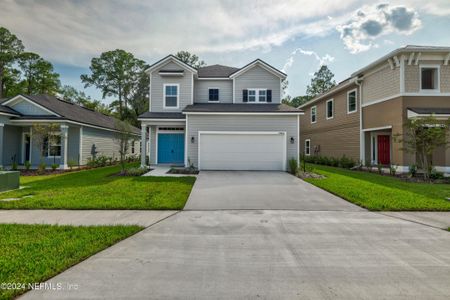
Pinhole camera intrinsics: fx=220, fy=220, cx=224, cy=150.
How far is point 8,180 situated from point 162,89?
984cm

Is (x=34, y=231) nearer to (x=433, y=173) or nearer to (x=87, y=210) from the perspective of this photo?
(x=87, y=210)

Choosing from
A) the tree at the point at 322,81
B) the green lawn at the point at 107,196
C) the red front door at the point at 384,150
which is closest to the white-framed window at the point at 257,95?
the red front door at the point at 384,150

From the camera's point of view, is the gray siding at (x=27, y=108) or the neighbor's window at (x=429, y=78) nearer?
the neighbor's window at (x=429, y=78)

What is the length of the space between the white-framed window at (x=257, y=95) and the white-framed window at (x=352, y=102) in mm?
6416

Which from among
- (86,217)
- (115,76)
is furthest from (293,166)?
(115,76)

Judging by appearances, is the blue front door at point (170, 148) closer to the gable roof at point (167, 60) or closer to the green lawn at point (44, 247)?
the gable roof at point (167, 60)

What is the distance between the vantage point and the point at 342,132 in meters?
17.4

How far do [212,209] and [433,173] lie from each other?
37.6 feet

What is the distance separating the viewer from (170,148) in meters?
15.1

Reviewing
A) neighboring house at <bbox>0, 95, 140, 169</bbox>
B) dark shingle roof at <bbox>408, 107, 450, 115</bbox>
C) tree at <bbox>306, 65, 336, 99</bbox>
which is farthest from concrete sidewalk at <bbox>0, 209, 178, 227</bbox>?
tree at <bbox>306, 65, 336, 99</bbox>

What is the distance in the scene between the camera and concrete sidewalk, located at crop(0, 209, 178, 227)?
15.9 ft

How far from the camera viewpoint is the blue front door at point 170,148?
15.1 metres

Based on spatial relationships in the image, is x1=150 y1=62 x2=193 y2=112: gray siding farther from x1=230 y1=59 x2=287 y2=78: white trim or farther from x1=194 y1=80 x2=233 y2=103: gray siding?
x1=230 y1=59 x2=287 y2=78: white trim

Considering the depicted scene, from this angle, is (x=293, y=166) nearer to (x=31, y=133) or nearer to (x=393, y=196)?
(x=393, y=196)
